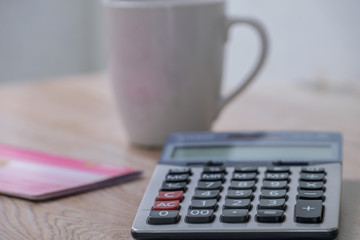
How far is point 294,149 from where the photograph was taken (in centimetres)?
57

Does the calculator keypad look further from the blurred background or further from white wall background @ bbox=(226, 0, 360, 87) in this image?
white wall background @ bbox=(226, 0, 360, 87)

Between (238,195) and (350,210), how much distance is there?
3.7 inches

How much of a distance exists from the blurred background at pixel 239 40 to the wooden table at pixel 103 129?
0.37 feet

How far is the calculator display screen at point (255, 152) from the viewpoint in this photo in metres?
0.56

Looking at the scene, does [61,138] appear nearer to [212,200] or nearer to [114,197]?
[114,197]

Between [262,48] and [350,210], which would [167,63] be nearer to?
[262,48]

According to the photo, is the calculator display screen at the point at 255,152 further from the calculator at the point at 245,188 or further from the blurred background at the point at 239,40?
the blurred background at the point at 239,40

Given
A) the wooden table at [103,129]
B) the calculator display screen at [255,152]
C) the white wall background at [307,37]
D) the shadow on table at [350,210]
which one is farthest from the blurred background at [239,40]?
the shadow on table at [350,210]

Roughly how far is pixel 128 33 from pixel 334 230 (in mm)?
329

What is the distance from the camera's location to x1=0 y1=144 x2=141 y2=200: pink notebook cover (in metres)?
0.56

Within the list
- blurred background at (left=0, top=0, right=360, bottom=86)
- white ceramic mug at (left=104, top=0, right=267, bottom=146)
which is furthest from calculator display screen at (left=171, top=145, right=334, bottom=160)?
blurred background at (left=0, top=0, right=360, bottom=86)

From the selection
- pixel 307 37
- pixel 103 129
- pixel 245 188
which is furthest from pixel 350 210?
pixel 307 37

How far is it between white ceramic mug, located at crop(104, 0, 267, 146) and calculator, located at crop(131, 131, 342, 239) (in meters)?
0.08

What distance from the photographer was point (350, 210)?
503 millimetres
